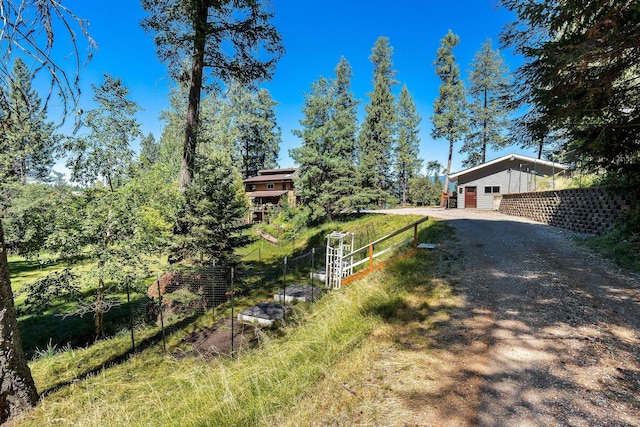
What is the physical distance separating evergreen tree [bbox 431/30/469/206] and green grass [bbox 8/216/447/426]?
2601cm

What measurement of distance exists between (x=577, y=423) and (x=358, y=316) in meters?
2.96

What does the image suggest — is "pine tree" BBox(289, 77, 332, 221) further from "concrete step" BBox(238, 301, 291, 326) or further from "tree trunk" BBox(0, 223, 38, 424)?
"tree trunk" BBox(0, 223, 38, 424)

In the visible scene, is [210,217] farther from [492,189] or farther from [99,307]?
[492,189]

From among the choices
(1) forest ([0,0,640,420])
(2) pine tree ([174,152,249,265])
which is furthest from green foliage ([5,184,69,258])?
(2) pine tree ([174,152,249,265])

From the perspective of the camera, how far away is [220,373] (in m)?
3.88

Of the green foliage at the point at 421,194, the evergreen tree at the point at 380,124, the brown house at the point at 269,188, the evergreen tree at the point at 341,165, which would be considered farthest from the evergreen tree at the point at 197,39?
the green foliage at the point at 421,194

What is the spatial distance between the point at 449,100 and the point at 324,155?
55.1ft

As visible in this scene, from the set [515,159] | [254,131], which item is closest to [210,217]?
[515,159]

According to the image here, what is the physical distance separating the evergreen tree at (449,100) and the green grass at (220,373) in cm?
2601

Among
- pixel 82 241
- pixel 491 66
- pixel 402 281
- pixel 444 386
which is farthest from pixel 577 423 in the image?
pixel 491 66

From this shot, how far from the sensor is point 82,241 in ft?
22.2

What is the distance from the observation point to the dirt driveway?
2645 mm

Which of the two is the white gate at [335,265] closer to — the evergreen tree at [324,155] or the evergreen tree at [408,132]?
the evergreen tree at [324,155]

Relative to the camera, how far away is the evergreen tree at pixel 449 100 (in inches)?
1122
